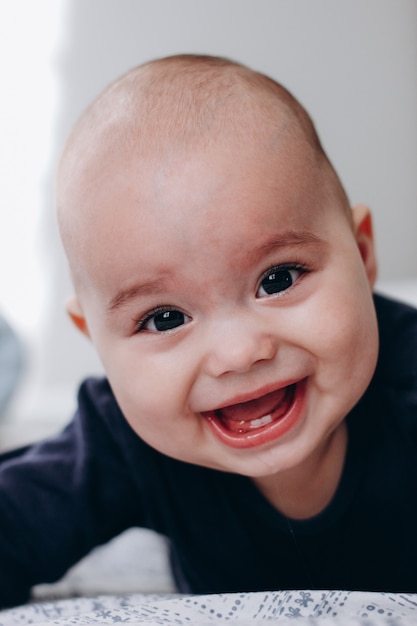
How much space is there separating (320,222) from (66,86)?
1.10m

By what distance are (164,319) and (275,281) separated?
97 mm

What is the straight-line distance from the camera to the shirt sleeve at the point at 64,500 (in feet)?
2.70

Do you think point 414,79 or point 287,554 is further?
point 414,79

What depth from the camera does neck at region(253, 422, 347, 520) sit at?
2.69 ft

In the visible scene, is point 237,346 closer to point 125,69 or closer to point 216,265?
point 216,265

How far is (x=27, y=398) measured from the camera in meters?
1.56

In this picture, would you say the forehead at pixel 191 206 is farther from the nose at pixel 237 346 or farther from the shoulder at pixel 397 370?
the shoulder at pixel 397 370

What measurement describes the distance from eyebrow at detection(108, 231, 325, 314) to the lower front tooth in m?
0.14

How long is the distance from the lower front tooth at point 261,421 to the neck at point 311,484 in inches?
6.0

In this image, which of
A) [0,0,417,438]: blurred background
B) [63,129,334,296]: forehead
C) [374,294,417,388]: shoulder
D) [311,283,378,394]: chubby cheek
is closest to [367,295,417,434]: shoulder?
[374,294,417,388]: shoulder

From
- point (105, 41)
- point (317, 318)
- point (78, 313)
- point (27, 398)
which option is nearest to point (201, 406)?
point (317, 318)

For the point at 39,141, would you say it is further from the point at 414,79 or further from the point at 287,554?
the point at 287,554

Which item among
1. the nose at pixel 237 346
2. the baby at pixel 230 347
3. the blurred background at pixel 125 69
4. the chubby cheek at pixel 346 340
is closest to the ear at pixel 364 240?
the baby at pixel 230 347

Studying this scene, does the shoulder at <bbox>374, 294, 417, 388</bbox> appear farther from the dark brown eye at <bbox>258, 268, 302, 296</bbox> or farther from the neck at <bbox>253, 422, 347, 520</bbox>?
the dark brown eye at <bbox>258, 268, 302, 296</bbox>
